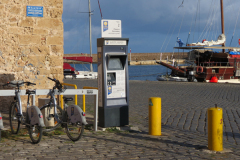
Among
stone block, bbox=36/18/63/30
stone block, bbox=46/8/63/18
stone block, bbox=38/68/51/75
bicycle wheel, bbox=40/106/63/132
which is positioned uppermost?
stone block, bbox=46/8/63/18

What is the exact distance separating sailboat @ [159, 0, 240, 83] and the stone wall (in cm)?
2514

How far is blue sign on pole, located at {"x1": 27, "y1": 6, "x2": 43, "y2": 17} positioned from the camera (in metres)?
10.0

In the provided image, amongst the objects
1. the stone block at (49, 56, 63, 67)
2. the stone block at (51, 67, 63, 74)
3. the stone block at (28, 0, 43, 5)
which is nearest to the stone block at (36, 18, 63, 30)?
the stone block at (28, 0, 43, 5)

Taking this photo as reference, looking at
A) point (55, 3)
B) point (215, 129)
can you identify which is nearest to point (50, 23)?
point (55, 3)

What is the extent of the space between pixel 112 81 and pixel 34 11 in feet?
13.1

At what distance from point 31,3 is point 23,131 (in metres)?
4.43

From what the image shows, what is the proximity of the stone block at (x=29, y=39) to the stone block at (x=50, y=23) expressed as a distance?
0.35 metres

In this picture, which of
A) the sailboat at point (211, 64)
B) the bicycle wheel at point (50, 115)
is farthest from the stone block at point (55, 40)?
the sailboat at point (211, 64)

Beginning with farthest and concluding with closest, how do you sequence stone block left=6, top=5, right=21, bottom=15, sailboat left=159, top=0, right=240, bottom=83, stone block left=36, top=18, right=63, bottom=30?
sailboat left=159, top=0, right=240, bottom=83 < stone block left=36, top=18, right=63, bottom=30 < stone block left=6, top=5, right=21, bottom=15

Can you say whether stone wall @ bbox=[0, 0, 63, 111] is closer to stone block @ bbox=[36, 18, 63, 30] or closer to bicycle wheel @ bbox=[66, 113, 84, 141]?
stone block @ bbox=[36, 18, 63, 30]

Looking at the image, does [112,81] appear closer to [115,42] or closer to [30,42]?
[115,42]

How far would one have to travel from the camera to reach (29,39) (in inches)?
393

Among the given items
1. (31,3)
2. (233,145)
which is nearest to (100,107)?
(233,145)

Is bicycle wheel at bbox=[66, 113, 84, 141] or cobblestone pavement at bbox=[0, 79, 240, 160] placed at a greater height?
bicycle wheel at bbox=[66, 113, 84, 141]
